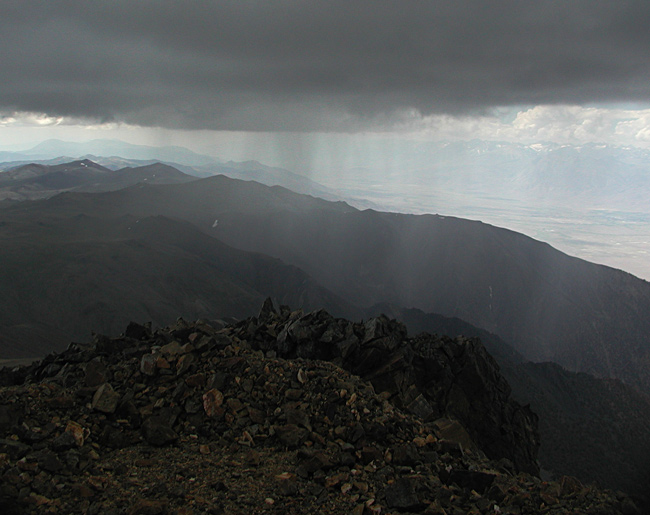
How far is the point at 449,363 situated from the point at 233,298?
8099 centimetres

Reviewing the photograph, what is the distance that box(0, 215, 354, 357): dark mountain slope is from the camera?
254ft

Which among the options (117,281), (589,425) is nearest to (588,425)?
(589,425)

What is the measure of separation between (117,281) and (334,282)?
77.0 meters

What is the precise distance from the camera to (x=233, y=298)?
10269 centimetres

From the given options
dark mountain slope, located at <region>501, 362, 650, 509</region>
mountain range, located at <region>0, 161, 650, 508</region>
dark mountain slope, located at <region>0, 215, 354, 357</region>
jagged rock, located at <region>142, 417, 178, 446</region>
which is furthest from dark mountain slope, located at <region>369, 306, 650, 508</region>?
dark mountain slope, located at <region>0, 215, 354, 357</region>

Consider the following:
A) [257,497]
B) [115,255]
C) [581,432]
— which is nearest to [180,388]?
[257,497]

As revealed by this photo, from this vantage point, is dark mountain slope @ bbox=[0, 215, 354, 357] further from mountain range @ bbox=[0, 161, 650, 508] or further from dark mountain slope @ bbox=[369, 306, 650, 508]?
dark mountain slope @ bbox=[369, 306, 650, 508]

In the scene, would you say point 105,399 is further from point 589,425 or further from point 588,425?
point 589,425

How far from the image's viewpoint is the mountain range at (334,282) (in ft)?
259

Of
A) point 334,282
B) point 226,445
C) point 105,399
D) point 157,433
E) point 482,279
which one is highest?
point 105,399

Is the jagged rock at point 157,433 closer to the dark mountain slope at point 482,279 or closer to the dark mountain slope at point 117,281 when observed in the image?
the dark mountain slope at point 117,281

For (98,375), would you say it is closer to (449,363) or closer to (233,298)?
(449,363)

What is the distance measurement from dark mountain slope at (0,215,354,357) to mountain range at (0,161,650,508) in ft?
1.04

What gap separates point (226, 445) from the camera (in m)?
11.9
